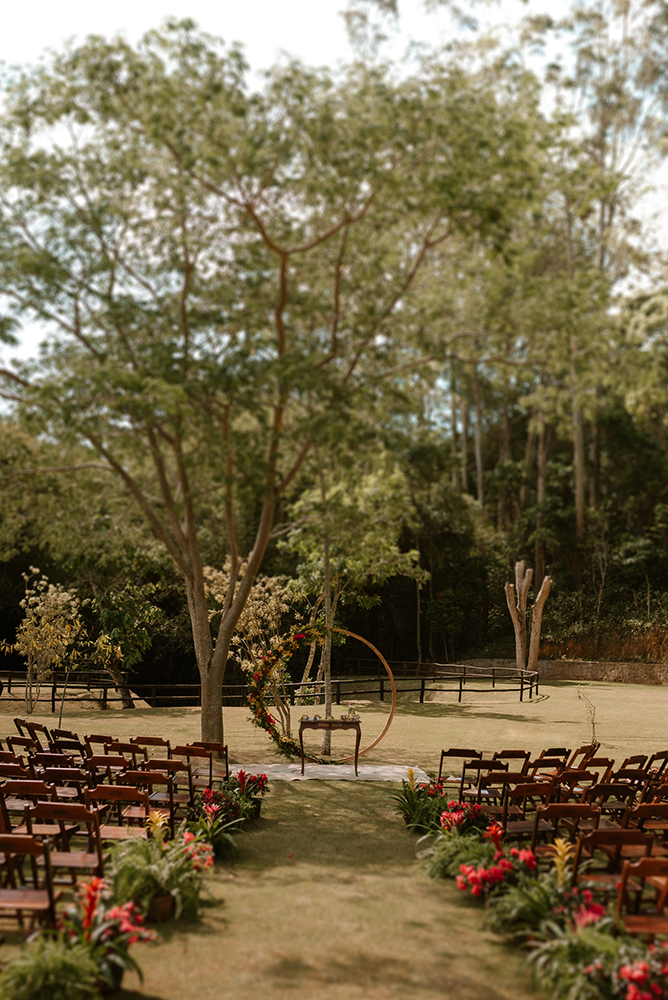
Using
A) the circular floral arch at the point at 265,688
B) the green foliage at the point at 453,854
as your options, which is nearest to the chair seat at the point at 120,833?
the green foliage at the point at 453,854

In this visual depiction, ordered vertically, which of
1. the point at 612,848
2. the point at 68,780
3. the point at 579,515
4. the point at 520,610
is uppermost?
the point at 579,515

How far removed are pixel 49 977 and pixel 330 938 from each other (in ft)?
6.18

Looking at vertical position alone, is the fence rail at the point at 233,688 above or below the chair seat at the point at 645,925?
below

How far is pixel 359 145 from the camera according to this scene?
8.86m

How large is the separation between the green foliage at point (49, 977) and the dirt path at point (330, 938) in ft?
1.09

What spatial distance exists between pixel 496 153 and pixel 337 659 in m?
23.7

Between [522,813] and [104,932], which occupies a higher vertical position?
[104,932]

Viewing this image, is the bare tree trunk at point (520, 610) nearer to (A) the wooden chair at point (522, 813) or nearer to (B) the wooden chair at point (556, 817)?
(A) the wooden chair at point (522, 813)

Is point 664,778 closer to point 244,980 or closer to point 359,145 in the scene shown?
point 244,980

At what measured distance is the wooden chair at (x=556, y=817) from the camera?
20.3 feet

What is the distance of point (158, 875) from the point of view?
568 centimetres

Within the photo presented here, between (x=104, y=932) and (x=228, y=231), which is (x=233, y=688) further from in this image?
(x=104, y=932)

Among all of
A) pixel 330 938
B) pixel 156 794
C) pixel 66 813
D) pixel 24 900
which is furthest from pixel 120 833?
pixel 330 938

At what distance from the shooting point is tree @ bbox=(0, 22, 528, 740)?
864cm
